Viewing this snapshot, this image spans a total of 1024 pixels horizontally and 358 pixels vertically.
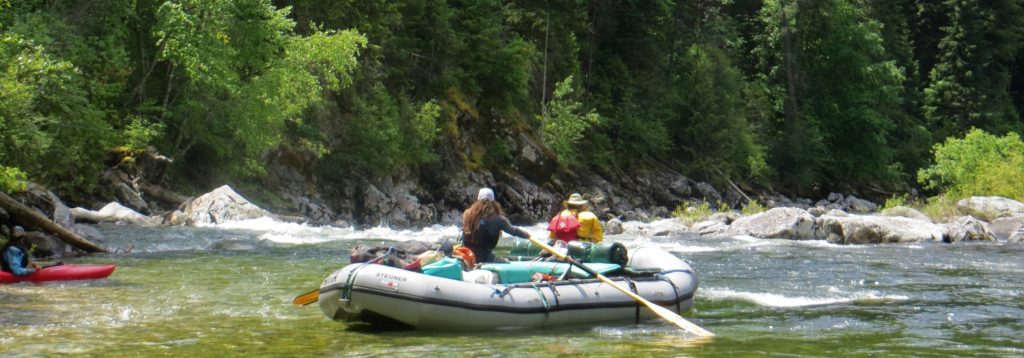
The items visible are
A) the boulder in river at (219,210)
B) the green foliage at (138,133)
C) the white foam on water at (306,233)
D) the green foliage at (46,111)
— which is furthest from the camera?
the green foliage at (138,133)

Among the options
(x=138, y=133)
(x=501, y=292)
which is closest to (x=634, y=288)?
(x=501, y=292)

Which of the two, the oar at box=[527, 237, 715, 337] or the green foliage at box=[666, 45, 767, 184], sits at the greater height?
the green foliage at box=[666, 45, 767, 184]

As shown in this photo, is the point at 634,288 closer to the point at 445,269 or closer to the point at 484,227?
the point at 484,227

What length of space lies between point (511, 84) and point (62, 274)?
73.8ft

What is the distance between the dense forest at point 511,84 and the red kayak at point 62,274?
1.13 metres

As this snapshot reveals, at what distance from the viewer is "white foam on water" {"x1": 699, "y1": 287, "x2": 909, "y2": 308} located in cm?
1078

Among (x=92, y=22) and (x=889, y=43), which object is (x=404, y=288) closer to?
(x=92, y=22)

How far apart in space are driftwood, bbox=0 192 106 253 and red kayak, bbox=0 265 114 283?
9.00ft

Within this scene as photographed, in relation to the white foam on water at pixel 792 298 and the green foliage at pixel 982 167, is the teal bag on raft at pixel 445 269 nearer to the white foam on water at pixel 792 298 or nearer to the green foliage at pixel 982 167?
the white foam on water at pixel 792 298

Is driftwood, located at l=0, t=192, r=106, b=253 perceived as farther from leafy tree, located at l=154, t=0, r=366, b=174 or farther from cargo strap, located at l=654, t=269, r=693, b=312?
cargo strap, located at l=654, t=269, r=693, b=312

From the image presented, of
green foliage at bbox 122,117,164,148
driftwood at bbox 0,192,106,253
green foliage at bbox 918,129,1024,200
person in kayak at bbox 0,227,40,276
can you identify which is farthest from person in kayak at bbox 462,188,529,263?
green foliage at bbox 918,129,1024,200

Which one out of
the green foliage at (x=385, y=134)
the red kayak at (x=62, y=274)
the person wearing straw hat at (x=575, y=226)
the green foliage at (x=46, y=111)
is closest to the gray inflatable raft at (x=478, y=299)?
the person wearing straw hat at (x=575, y=226)

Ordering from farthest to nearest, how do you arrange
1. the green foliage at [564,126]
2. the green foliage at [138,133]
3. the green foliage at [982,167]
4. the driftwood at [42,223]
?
the green foliage at [564,126]
the green foliage at [982,167]
the green foliage at [138,133]
the driftwood at [42,223]

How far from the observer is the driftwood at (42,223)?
45.0 feet
